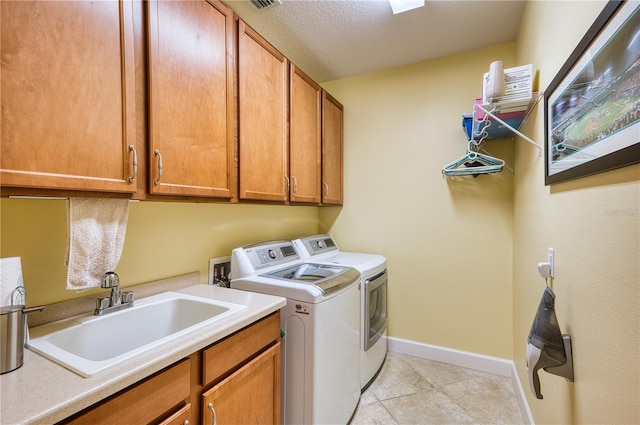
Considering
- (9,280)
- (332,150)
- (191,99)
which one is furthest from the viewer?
(332,150)

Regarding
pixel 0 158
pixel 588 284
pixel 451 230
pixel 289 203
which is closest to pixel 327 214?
pixel 289 203

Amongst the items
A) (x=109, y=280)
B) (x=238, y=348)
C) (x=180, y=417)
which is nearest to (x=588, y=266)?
(x=238, y=348)

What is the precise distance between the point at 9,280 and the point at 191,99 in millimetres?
878

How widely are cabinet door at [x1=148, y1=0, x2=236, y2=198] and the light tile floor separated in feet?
5.64

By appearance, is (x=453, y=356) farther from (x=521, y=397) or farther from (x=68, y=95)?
(x=68, y=95)

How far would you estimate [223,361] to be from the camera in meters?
1.04

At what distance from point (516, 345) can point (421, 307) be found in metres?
0.71

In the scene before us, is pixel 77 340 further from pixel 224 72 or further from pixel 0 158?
pixel 224 72

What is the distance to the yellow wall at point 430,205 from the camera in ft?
7.40

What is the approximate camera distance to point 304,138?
6.89ft

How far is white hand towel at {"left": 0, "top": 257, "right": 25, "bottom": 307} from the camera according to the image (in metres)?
0.80

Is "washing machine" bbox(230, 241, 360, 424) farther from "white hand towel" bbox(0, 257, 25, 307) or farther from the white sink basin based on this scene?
"white hand towel" bbox(0, 257, 25, 307)

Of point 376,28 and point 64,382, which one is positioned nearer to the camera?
point 64,382

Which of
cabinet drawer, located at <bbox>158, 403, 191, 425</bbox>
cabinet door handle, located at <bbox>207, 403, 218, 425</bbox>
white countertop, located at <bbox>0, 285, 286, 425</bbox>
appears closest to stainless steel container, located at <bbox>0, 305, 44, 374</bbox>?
white countertop, located at <bbox>0, 285, 286, 425</bbox>
